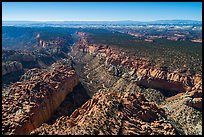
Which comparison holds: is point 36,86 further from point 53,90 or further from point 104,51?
point 104,51

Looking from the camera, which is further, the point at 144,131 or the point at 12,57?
the point at 12,57

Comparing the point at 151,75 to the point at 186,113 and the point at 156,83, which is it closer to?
the point at 156,83

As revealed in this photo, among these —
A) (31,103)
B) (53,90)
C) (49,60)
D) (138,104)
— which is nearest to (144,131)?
(138,104)

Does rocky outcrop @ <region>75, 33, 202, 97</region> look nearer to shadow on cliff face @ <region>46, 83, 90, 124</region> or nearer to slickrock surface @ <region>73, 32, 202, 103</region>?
slickrock surface @ <region>73, 32, 202, 103</region>

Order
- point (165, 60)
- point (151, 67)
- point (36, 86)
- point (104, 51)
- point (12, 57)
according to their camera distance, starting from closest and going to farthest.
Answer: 1. point (36, 86)
2. point (151, 67)
3. point (165, 60)
4. point (12, 57)
5. point (104, 51)

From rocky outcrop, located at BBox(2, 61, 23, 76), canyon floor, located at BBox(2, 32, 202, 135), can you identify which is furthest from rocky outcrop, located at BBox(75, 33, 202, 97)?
rocky outcrop, located at BBox(2, 61, 23, 76)
